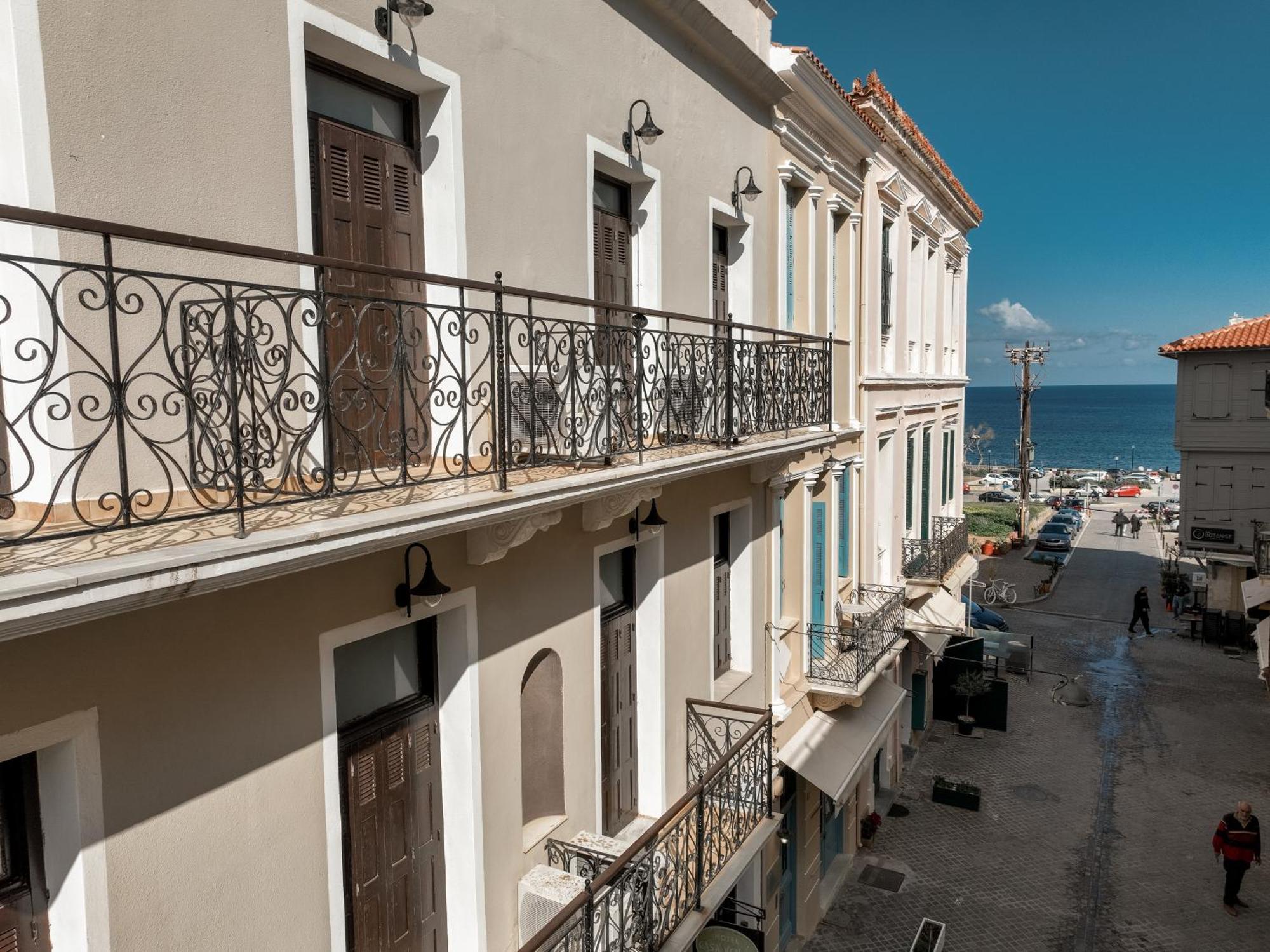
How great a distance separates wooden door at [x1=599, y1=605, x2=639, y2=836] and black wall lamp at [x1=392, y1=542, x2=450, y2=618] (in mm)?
2515

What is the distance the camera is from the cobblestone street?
12578 mm

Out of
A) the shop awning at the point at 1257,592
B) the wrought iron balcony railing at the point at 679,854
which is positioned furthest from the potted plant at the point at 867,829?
the shop awning at the point at 1257,592

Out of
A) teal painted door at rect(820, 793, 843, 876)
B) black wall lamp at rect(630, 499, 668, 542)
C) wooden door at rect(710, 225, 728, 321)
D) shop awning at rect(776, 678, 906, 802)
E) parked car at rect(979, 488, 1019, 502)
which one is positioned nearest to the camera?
black wall lamp at rect(630, 499, 668, 542)

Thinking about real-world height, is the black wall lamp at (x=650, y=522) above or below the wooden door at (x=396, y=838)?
above

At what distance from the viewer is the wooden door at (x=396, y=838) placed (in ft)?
16.0

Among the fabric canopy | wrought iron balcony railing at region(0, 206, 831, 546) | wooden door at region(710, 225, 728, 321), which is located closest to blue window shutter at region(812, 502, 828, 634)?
wooden door at region(710, 225, 728, 321)

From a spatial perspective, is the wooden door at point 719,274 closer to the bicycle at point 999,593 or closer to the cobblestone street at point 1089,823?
the cobblestone street at point 1089,823

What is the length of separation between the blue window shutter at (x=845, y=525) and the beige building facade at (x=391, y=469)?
3.28 m

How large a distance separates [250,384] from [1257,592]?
23523 millimetres

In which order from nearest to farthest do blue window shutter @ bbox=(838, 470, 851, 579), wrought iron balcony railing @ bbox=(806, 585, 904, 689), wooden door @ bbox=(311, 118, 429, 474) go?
wooden door @ bbox=(311, 118, 429, 474), wrought iron balcony railing @ bbox=(806, 585, 904, 689), blue window shutter @ bbox=(838, 470, 851, 579)

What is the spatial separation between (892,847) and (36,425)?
15.5m

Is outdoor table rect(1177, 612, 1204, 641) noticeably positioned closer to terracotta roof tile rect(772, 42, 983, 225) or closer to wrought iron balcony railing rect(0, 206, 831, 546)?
terracotta roof tile rect(772, 42, 983, 225)

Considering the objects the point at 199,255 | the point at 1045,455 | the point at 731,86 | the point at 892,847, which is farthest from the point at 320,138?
the point at 1045,455

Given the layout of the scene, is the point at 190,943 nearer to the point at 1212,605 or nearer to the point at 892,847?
the point at 892,847
